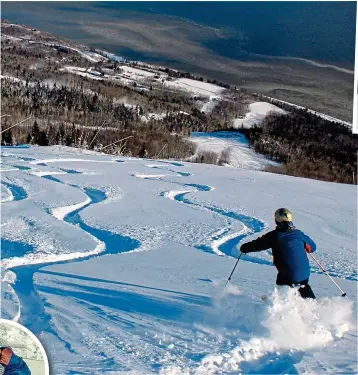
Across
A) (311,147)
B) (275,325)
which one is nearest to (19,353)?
(275,325)

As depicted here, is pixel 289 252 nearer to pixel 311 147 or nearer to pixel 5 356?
pixel 5 356

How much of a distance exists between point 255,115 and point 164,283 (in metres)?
25.4

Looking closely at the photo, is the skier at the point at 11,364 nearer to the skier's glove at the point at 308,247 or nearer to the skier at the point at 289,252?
the skier at the point at 289,252

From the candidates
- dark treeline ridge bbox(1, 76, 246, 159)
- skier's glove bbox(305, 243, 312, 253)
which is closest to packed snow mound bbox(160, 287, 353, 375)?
skier's glove bbox(305, 243, 312, 253)

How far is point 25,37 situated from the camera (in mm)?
49188

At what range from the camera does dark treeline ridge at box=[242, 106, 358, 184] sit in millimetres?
14688

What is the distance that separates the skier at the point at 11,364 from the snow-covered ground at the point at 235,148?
13.9 meters

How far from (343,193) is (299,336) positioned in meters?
7.02

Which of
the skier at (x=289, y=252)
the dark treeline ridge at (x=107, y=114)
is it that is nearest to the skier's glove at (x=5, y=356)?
the skier at (x=289, y=252)

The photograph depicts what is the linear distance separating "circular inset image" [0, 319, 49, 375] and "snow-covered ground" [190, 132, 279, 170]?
13.9 meters

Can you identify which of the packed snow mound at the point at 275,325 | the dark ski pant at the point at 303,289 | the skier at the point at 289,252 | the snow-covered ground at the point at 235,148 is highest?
the skier at the point at 289,252

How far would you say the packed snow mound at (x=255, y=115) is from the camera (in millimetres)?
24422

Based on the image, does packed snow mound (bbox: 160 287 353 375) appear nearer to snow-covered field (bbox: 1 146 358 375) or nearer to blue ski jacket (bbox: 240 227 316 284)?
snow-covered field (bbox: 1 146 358 375)

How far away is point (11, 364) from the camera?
67.0 inches
